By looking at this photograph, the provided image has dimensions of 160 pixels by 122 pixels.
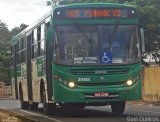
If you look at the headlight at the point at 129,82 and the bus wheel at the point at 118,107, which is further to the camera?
the bus wheel at the point at 118,107

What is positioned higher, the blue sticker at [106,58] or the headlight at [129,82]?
the blue sticker at [106,58]

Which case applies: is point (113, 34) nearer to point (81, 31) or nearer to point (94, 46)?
point (94, 46)

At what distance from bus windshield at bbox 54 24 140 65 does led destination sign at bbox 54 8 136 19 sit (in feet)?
1.24

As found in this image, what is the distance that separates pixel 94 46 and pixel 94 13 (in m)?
1.16

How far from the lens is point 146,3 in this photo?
47.6 metres

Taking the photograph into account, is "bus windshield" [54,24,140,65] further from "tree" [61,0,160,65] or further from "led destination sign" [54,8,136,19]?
"tree" [61,0,160,65]

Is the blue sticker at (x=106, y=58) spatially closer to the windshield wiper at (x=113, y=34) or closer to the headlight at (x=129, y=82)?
the windshield wiper at (x=113, y=34)

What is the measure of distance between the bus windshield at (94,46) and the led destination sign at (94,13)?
14.9 inches

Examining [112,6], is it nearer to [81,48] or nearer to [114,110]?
[81,48]

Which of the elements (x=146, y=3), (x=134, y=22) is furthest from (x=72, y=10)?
(x=146, y=3)

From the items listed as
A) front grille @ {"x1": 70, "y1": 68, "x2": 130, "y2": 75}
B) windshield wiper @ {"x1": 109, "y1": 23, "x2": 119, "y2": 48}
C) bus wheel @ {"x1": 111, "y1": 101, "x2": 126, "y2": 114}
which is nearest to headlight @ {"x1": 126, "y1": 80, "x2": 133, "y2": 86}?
front grille @ {"x1": 70, "y1": 68, "x2": 130, "y2": 75}

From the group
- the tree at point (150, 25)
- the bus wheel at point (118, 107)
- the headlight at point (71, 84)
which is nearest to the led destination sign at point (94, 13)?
the headlight at point (71, 84)

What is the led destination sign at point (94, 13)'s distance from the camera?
18766mm

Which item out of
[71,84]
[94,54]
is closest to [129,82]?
[94,54]
